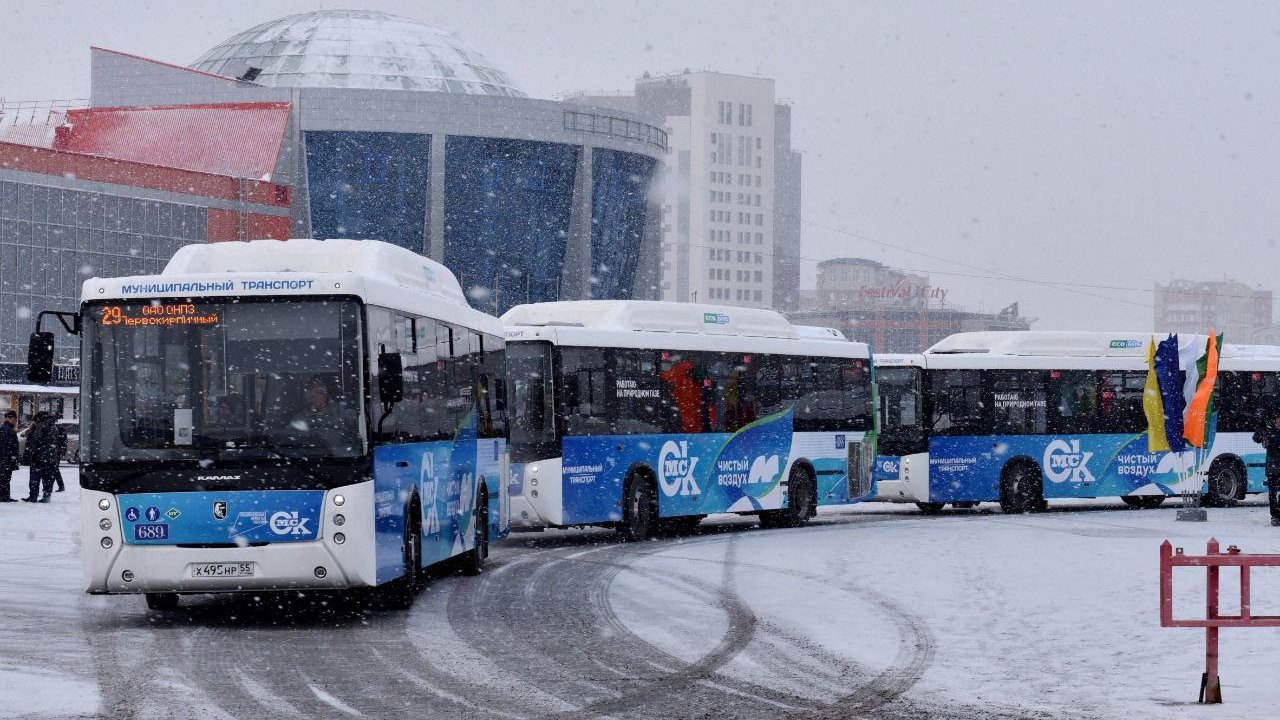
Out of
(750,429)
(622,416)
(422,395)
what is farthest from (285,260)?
(750,429)

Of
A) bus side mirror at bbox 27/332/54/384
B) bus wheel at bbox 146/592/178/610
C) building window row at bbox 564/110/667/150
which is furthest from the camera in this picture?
building window row at bbox 564/110/667/150

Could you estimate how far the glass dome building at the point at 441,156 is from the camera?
300 ft

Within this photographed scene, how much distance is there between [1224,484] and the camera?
3475 cm

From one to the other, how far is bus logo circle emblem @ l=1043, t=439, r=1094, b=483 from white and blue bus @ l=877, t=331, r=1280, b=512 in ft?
0.06

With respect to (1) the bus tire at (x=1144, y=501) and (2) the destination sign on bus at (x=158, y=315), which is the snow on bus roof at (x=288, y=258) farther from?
(1) the bus tire at (x=1144, y=501)

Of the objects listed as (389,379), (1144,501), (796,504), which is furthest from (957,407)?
(389,379)

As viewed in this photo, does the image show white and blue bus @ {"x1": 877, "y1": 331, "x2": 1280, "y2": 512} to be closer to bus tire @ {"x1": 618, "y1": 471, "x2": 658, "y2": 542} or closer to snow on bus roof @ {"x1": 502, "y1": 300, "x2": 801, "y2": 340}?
snow on bus roof @ {"x1": 502, "y1": 300, "x2": 801, "y2": 340}

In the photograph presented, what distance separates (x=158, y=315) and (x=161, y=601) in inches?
109

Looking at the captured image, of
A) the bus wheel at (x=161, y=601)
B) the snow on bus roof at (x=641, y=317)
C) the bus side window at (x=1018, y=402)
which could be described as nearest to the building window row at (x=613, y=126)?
the bus side window at (x=1018, y=402)

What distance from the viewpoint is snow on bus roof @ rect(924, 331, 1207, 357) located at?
107 feet

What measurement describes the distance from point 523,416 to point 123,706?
13.5 m

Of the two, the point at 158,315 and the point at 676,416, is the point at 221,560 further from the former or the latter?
the point at 676,416

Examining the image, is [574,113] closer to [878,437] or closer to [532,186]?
[532,186]

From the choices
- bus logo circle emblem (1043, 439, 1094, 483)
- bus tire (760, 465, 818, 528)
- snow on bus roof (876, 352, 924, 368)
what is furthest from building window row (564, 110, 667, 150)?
bus tire (760, 465, 818, 528)
